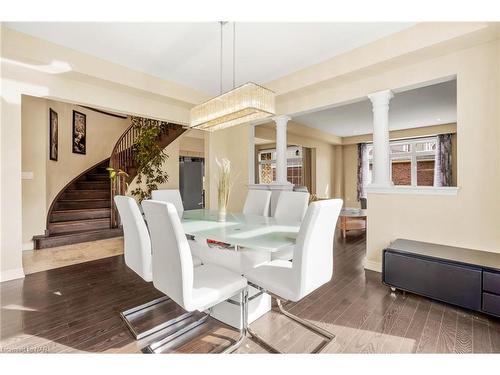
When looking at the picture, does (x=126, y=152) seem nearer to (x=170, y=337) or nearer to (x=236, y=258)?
(x=236, y=258)

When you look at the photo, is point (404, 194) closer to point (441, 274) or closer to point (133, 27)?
point (441, 274)

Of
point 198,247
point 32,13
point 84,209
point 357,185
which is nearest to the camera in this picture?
point 32,13

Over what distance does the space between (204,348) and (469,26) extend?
3501mm

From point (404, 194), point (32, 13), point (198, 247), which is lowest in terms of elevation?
point (198, 247)

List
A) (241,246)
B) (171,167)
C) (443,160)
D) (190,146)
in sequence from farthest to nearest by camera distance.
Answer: (190,146)
(443,160)
(171,167)
(241,246)

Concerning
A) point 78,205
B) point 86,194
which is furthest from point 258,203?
point 86,194

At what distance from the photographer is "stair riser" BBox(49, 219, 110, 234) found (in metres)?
4.67

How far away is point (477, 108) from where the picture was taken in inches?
98.8

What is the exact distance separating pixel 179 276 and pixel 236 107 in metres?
1.71

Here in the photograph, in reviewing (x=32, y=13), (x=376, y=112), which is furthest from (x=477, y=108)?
(x=32, y=13)

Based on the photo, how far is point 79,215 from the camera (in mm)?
5125

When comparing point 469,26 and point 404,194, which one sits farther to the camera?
point 404,194

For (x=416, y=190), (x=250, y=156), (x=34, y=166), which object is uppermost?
(x=250, y=156)

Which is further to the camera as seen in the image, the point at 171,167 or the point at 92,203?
the point at 171,167
